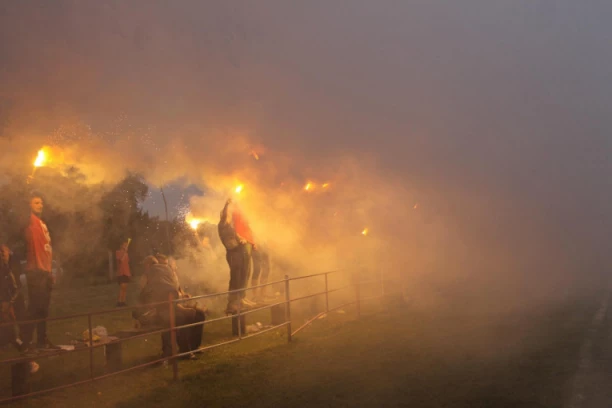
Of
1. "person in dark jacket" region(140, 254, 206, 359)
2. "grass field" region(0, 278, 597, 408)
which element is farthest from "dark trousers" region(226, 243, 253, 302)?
"person in dark jacket" region(140, 254, 206, 359)

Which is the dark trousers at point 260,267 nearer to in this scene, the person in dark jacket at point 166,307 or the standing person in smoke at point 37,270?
the person in dark jacket at point 166,307

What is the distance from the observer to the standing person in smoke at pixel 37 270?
24.6 feet

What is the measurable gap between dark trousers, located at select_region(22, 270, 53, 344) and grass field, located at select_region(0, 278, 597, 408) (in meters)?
0.55

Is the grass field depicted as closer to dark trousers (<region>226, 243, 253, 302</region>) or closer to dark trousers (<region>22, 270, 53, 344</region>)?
dark trousers (<region>22, 270, 53, 344</region>)

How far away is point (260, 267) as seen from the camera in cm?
1556

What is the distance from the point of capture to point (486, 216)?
1196 inches

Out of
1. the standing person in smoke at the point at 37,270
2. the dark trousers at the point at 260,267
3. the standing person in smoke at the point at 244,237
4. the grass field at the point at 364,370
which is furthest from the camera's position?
the dark trousers at the point at 260,267

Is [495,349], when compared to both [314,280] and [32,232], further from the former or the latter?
[314,280]

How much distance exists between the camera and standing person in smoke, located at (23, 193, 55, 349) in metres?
7.50

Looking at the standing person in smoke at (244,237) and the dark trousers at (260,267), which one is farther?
the dark trousers at (260,267)

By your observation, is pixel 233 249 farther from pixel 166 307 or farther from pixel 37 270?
pixel 37 270

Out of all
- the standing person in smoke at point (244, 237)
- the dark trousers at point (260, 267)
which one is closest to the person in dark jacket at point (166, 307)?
the standing person in smoke at point (244, 237)

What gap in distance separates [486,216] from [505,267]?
330 cm

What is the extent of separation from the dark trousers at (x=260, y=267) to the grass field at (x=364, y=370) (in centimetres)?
428
